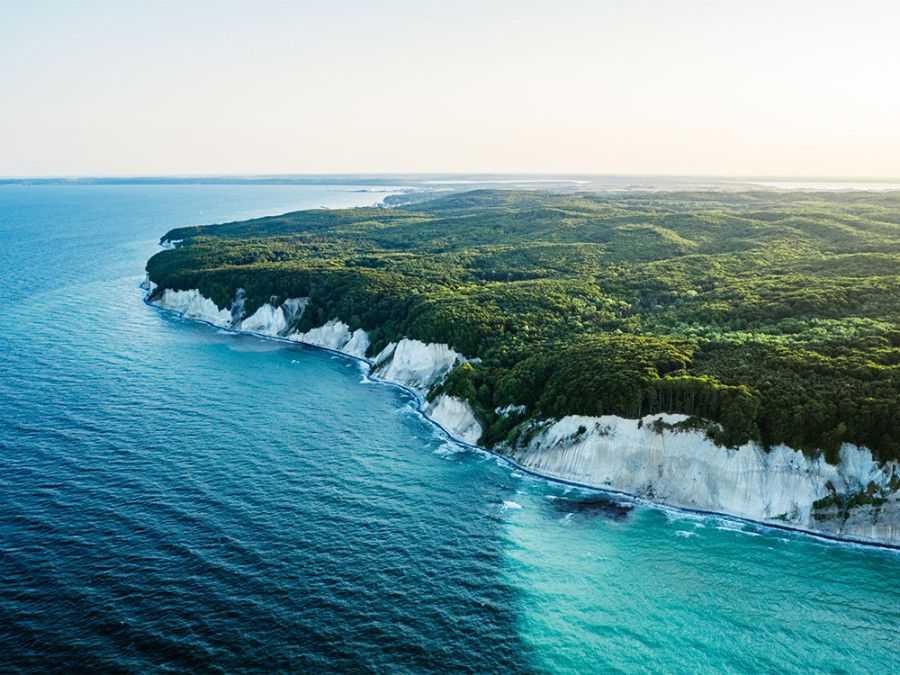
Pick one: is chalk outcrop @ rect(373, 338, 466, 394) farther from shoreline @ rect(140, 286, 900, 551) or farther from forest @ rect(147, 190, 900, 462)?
forest @ rect(147, 190, 900, 462)

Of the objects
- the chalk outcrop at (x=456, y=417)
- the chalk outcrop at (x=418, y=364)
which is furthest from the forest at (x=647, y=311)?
the chalk outcrop at (x=418, y=364)

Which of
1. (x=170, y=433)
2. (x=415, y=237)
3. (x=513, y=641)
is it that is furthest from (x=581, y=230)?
(x=513, y=641)

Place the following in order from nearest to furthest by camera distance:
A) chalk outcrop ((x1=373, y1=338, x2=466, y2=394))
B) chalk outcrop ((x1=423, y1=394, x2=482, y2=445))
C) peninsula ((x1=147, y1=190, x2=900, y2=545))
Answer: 1. peninsula ((x1=147, y1=190, x2=900, y2=545))
2. chalk outcrop ((x1=423, y1=394, x2=482, y2=445))
3. chalk outcrop ((x1=373, y1=338, x2=466, y2=394))

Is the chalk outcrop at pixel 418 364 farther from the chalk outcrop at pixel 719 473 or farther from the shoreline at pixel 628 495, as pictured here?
the chalk outcrop at pixel 719 473

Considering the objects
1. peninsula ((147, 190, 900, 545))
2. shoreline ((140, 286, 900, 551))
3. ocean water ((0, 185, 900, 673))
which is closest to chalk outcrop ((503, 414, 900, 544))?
peninsula ((147, 190, 900, 545))

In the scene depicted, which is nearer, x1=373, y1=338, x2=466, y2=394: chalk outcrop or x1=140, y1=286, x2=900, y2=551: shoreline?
x1=140, y1=286, x2=900, y2=551: shoreline

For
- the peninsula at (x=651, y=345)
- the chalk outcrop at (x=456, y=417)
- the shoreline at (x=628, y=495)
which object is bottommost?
the shoreline at (x=628, y=495)
